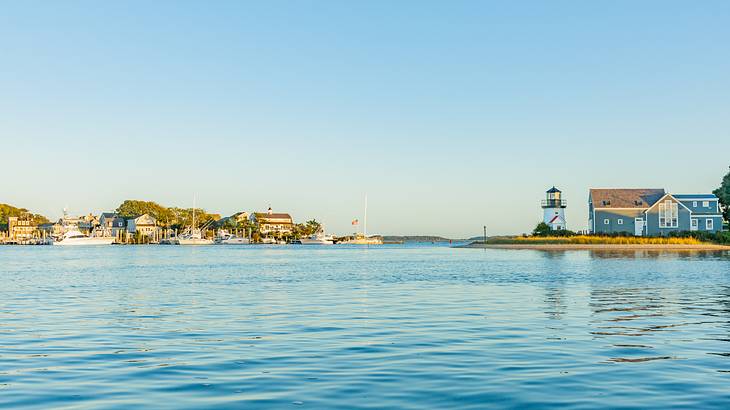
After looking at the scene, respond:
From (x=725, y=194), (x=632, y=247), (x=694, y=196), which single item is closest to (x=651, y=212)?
(x=694, y=196)

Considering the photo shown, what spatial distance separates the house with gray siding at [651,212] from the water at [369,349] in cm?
9015

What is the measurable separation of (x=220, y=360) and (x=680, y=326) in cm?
1374

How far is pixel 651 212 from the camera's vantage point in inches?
4695

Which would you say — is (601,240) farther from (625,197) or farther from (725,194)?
(725,194)

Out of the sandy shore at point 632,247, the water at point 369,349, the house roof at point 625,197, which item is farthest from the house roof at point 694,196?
the water at point 369,349

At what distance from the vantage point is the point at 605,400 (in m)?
11.2

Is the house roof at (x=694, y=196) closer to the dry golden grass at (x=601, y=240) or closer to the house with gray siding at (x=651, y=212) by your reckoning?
the house with gray siding at (x=651, y=212)

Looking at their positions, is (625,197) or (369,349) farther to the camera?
(625,197)

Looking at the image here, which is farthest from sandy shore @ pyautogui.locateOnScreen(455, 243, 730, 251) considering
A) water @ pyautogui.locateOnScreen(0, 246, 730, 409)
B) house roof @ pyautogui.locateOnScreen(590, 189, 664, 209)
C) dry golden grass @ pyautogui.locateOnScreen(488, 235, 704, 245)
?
water @ pyautogui.locateOnScreen(0, 246, 730, 409)

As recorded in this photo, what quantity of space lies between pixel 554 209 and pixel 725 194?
91.6 feet

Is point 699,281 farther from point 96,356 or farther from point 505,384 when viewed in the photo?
point 96,356

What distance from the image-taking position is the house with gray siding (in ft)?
389

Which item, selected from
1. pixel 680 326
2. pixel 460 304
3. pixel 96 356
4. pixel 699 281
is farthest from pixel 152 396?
pixel 699 281

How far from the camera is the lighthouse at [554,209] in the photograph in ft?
417
